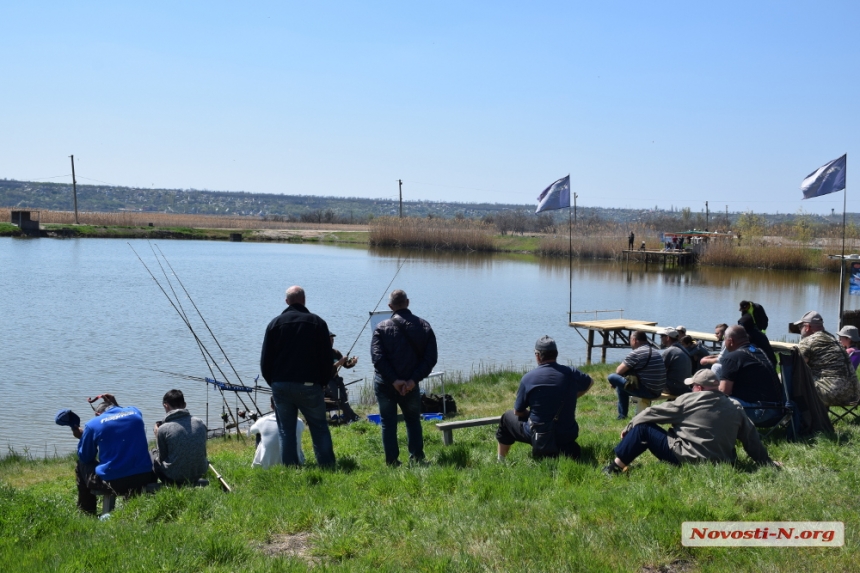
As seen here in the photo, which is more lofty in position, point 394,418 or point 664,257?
point 394,418

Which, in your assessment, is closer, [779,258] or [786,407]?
[786,407]

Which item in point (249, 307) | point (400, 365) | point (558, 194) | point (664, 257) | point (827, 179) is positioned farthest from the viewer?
point (664, 257)

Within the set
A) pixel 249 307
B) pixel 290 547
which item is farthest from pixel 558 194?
pixel 290 547

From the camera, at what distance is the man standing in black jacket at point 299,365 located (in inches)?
293

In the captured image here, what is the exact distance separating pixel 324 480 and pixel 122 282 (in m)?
32.0

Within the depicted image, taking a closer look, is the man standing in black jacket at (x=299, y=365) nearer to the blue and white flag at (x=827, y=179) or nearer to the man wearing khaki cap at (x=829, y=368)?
the man wearing khaki cap at (x=829, y=368)

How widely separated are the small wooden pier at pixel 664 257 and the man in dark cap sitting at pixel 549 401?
54.6m

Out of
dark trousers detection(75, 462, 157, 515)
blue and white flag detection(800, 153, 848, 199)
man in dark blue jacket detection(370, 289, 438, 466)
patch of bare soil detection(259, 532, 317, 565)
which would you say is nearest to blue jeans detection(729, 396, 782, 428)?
man in dark blue jacket detection(370, 289, 438, 466)

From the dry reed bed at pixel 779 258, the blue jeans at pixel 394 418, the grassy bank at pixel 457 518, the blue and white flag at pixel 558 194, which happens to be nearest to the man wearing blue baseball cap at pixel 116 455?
the grassy bank at pixel 457 518

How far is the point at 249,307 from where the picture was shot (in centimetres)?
2873

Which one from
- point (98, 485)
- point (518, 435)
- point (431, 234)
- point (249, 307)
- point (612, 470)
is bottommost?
point (249, 307)

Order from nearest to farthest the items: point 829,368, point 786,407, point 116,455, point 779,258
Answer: point 116,455 < point 786,407 < point 829,368 < point 779,258

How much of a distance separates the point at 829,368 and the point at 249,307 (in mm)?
22480

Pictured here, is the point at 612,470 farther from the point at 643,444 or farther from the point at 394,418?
the point at 394,418
